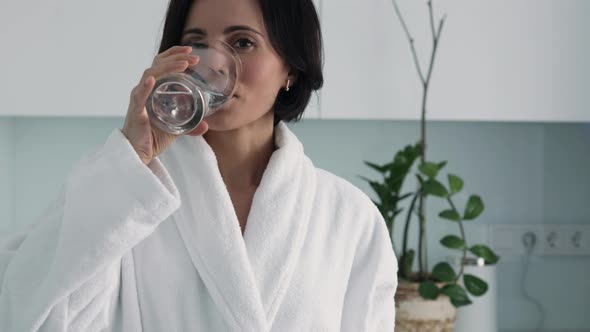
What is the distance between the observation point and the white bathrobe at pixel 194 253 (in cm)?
105

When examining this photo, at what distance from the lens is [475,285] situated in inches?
81.7

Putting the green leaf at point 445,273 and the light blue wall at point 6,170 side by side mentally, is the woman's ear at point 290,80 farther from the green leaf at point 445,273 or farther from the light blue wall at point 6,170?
the light blue wall at point 6,170

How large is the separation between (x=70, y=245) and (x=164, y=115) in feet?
0.59

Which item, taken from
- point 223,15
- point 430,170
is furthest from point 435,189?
point 223,15

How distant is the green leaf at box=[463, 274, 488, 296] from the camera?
2.06 meters

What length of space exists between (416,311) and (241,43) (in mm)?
991

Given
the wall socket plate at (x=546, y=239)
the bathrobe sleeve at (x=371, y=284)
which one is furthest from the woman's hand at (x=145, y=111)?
the wall socket plate at (x=546, y=239)

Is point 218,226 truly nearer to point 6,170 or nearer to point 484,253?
point 484,253

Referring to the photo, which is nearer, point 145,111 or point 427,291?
point 145,111

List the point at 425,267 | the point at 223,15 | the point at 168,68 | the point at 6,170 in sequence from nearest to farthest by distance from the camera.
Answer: the point at 168,68 → the point at 223,15 → the point at 425,267 → the point at 6,170

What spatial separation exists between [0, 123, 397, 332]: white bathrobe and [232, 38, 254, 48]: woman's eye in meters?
0.16

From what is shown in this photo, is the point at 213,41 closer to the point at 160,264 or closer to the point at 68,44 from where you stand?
the point at 160,264

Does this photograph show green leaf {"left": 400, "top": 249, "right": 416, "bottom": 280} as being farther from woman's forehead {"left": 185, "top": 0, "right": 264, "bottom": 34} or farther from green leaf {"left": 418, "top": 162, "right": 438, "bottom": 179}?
woman's forehead {"left": 185, "top": 0, "right": 264, "bottom": 34}

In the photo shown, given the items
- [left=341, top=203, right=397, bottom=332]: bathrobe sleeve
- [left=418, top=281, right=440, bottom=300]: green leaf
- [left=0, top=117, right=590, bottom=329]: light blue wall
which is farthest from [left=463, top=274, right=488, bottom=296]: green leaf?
[left=341, top=203, right=397, bottom=332]: bathrobe sleeve
